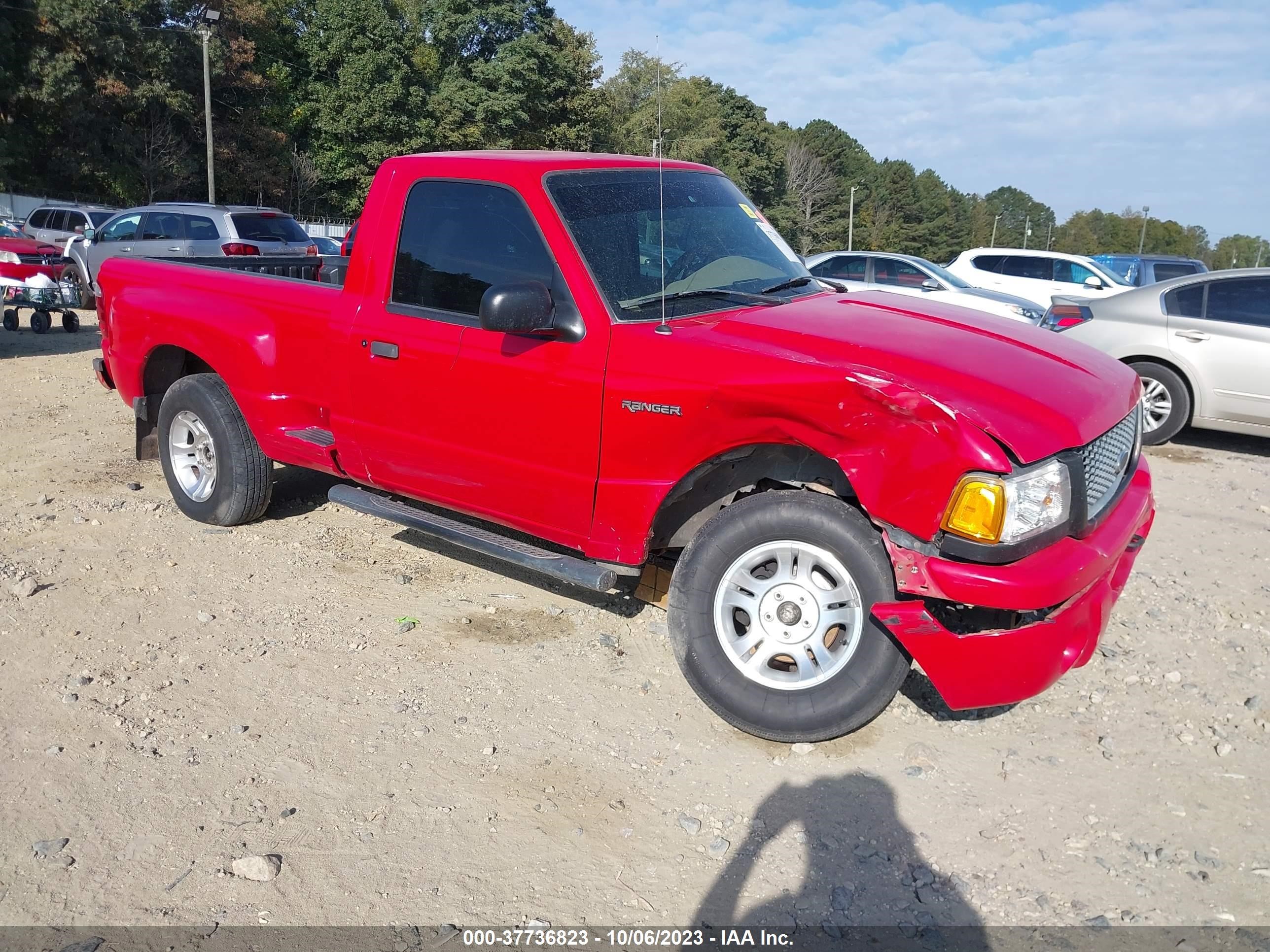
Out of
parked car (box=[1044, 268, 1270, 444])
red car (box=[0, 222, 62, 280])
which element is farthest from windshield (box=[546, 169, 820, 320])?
red car (box=[0, 222, 62, 280])

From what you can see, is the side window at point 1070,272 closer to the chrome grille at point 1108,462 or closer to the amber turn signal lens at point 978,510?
the chrome grille at point 1108,462

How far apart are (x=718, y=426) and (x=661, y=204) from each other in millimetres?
1163

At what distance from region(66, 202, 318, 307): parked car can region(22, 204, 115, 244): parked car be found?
521 centimetres

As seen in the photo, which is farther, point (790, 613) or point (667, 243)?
point (667, 243)

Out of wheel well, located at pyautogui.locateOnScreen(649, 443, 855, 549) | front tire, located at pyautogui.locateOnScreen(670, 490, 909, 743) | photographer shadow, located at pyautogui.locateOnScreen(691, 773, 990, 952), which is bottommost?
photographer shadow, located at pyautogui.locateOnScreen(691, 773, 990, 952)

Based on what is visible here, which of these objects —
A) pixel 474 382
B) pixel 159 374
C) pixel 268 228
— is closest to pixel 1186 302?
pixel 474 382

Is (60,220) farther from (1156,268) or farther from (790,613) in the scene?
(1156,268)

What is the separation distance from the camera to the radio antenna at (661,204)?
3922 millimetres

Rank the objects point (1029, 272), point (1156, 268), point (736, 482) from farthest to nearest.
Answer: point (1156, 268), point (1029, 272), point (736, 482)

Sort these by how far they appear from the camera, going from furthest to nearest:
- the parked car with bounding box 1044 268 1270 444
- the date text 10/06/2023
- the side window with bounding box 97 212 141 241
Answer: the side window with bounding box 97 212 141 241 → the parked car with bounding box 1044 268 1270 444 → the date text 10/06/2023

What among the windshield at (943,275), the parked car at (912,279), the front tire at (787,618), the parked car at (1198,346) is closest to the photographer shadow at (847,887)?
the front tire at (787,618)

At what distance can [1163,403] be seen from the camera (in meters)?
8.93

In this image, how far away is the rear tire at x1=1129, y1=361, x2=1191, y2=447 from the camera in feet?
28.9

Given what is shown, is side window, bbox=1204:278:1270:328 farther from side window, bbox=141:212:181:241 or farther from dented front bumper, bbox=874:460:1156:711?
side window, bbox=141:212:181:241
